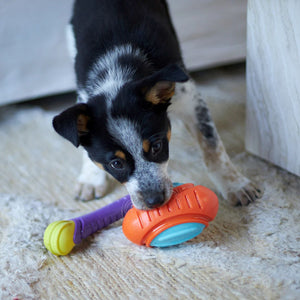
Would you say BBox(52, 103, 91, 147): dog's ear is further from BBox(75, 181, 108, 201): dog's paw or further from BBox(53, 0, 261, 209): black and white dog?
BBox(75, 181, 108, 201): dog's paw

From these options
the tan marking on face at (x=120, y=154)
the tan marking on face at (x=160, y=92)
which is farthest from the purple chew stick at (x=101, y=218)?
the tan marking on face at (x=160, y=92)

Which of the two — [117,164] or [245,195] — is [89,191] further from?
[245,195]

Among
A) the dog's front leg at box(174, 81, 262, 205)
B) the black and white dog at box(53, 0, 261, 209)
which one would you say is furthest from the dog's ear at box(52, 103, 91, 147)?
the dog's front leg at box(174, 81, 262, 205)

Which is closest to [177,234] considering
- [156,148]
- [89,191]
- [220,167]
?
[156,148]

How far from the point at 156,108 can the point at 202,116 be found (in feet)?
1.77

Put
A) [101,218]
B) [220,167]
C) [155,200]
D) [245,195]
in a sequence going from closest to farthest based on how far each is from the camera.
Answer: [155,200] < [101,218] < [245,195] < [220,167]

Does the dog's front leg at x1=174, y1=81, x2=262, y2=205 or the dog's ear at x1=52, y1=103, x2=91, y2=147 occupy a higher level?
the dog's ear at x1=52, y1=103, x2=91, y2=147

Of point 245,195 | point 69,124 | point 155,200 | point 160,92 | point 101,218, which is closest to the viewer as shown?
point 69,124

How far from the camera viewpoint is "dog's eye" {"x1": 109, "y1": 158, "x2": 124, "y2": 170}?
1713 millimetres

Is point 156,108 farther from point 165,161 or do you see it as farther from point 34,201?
point 34,201

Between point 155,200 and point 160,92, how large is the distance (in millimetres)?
489

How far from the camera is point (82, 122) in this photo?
1694mm

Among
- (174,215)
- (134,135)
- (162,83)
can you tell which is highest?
(162,83)

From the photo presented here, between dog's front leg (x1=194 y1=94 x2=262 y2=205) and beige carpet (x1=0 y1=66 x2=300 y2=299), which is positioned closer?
beige carpet (x1=0 y1=66 x2=300 y2=299)
